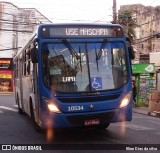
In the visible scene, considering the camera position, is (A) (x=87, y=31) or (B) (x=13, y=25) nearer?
(A) (x=87, y=31)

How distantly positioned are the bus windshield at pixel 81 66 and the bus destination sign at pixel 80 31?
0.19m

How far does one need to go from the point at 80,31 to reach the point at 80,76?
1.26 metres

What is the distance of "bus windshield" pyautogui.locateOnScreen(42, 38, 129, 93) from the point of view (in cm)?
928

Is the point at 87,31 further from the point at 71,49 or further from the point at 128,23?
the point at 128,23

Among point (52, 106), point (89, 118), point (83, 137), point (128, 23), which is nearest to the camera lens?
point (52, 106)

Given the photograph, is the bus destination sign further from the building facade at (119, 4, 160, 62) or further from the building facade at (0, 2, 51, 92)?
the building facade at (119, 4, 160, 62)

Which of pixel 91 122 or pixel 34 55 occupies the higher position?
pixel 34 55

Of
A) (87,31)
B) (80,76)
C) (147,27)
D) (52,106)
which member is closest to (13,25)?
(147,27)

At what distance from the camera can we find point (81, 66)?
9.43 metres

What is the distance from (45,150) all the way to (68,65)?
2.19m

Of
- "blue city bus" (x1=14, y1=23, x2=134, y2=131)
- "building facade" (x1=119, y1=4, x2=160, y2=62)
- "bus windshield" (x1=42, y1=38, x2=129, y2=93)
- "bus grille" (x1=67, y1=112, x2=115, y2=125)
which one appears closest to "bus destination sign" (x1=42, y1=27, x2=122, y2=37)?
"blue city bus" (x1=14, y1=23, x2=134, y2=131)

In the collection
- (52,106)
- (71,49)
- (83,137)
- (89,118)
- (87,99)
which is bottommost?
(83,137)

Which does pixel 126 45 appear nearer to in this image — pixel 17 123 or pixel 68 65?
pixel 68 65

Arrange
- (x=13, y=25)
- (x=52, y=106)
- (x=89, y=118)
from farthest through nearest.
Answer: (x=13, y=25), (x=89, y=118), (x=52, y=106)
